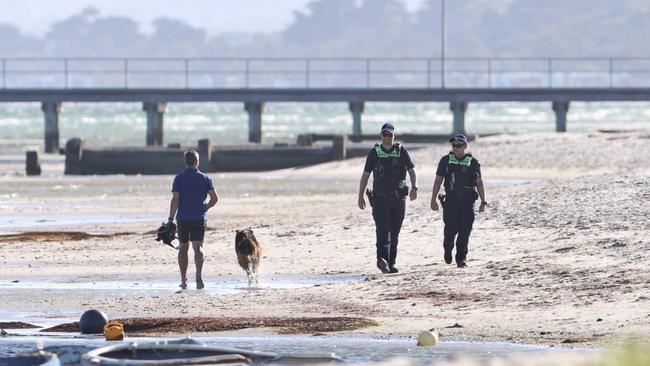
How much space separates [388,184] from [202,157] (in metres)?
22.6

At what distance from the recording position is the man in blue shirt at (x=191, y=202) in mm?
17297

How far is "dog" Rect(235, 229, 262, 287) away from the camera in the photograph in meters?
17.8

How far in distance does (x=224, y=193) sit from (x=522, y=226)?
40.5ft

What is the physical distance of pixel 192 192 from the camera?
17297 millimetres

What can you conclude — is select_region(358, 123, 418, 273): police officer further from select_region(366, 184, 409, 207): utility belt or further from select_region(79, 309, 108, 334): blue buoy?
select_region(79, 309, 108, 334): blue buoy

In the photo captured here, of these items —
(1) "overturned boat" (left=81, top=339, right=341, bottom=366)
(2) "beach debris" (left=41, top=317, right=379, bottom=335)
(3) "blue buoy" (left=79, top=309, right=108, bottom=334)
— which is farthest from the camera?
(2) "beach debris" (left=41, top=317, right=379, bottom=335)

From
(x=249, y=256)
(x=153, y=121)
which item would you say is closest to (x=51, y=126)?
(x=153, y=121)

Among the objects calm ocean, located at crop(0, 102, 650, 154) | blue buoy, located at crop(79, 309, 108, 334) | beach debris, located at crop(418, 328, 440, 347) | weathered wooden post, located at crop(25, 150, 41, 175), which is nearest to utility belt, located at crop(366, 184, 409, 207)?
blue buoy, located at crop(79, 309, 108, 334)

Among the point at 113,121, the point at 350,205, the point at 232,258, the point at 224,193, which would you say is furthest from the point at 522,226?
the point at 113,121

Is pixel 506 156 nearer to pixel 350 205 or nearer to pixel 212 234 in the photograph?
pixel 350 205

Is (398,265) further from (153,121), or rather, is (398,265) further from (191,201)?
(153,121)

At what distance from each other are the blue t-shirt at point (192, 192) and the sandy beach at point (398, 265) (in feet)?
2.49

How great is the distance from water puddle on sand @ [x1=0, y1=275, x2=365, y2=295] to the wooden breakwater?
805 inches

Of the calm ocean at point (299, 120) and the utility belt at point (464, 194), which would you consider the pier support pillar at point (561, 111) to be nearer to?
the calm ocean at point (299, 120)
